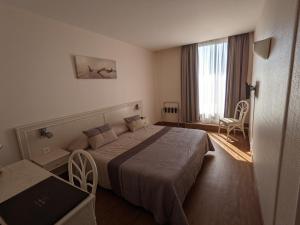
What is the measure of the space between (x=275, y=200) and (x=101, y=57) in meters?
3.28

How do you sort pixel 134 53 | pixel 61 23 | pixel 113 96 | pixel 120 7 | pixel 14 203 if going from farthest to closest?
pixel 134 53, pixel 113 96, pixel 61 23, pixel 120 7, pixel 14 203

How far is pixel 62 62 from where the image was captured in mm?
2477

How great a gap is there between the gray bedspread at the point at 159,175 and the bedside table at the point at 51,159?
28.2 inches

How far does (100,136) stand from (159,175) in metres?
1.34

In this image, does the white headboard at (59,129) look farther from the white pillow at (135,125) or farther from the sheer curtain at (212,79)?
the sheer curtain at (212,79)

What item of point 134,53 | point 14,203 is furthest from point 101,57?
point 14,203

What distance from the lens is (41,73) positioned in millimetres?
2229

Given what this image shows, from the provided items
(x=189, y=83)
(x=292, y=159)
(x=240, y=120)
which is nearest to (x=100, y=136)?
(x=292, y=159)

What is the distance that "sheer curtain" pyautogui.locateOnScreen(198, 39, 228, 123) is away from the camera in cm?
402

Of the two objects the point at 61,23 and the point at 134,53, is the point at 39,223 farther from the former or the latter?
the point at 134,53

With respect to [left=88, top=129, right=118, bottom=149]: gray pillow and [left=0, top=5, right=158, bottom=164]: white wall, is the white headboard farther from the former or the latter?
[left=88, top=129, right=118, bottom=149]: gray pillow

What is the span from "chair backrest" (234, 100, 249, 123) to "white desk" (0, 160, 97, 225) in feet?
12.0

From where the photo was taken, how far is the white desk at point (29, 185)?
94 centimetres

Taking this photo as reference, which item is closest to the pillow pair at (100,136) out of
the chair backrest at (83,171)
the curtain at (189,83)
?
the chair backrest at (83,171)
